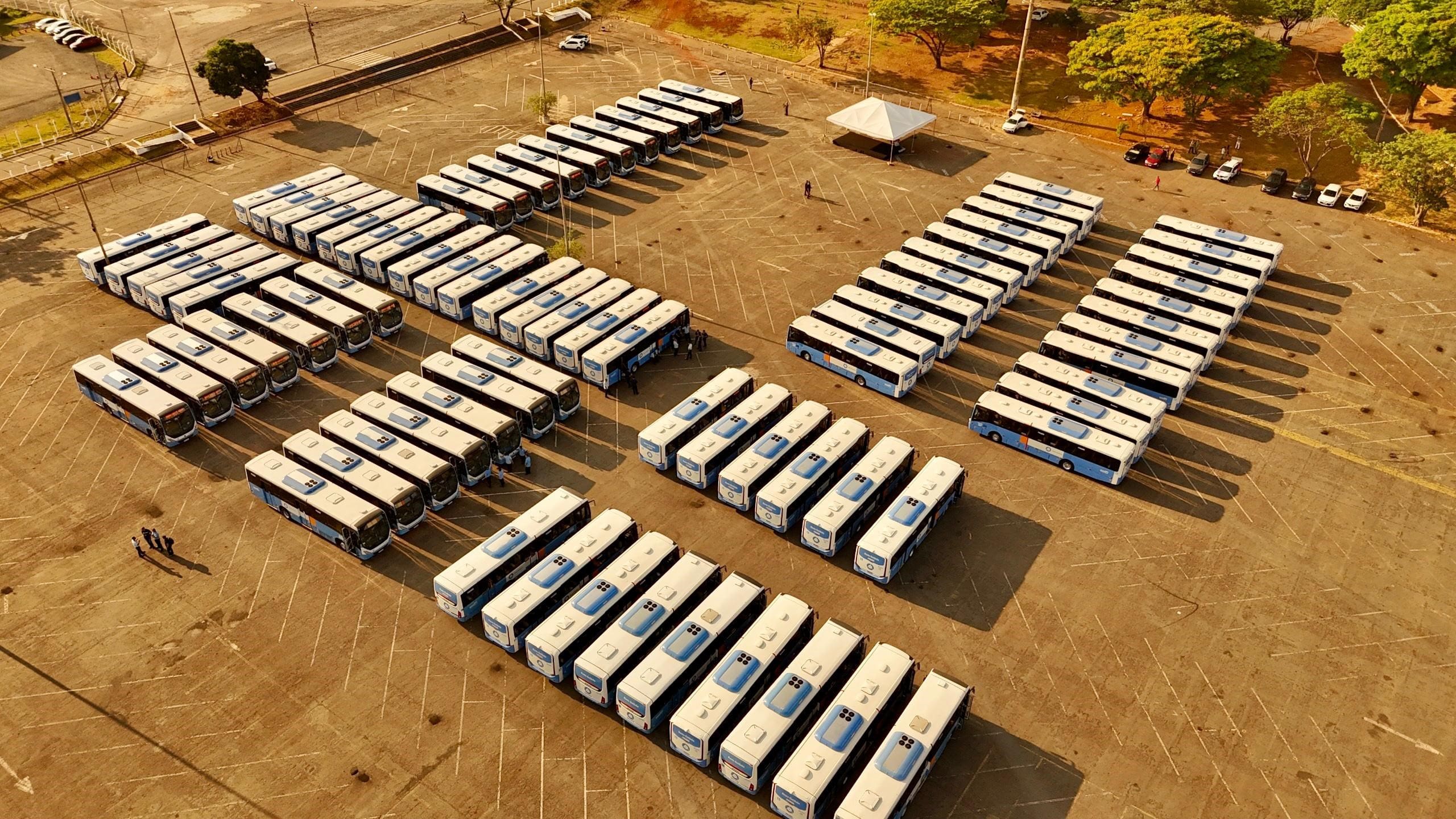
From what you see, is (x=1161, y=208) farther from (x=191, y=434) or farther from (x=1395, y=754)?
(x=191, y=434)

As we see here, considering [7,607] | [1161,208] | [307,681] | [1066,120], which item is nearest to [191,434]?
[7,607]

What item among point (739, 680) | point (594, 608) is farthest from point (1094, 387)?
point (594, 608)

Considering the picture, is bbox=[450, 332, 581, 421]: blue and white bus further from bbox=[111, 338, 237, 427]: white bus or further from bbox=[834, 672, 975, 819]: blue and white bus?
bbox=[834, 672, 975, 819]: blue and white bus

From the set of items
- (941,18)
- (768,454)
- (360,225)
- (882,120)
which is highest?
(941,18)

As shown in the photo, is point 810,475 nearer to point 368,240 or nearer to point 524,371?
point 524,371

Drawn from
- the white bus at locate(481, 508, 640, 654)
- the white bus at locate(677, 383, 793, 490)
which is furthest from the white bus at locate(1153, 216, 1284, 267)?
the white bus at locate(481, 508, 640, 654)
